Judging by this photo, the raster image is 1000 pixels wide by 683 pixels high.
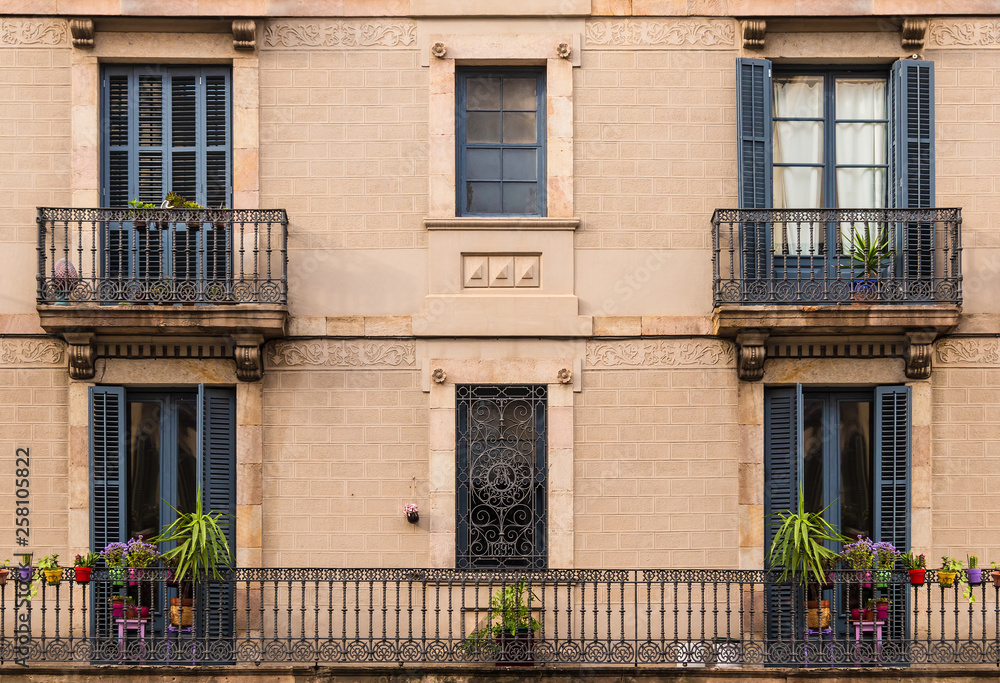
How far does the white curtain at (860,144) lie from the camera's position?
1216cm

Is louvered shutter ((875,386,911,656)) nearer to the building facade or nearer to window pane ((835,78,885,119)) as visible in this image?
the building facade

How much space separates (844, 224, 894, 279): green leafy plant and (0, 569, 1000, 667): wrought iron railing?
3.12 m

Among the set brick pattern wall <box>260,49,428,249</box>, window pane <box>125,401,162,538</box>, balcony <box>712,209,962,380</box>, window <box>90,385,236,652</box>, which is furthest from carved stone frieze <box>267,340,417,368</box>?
balcony <box>712,209,962,380</box>

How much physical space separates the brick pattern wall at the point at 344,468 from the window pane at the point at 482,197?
190 cm

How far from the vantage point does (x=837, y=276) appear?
11648 millimetres

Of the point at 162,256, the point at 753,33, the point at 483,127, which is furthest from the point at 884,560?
the point at 162,256

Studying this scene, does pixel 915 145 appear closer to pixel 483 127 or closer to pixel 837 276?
pixel 837 276

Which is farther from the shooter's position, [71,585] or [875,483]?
[875,483]

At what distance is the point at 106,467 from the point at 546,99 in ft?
19.5

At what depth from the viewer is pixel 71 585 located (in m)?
10.9

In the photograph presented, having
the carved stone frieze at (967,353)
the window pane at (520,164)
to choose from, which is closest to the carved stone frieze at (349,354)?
the window pane at (520,164)

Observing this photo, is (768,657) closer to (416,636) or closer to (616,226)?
(416,636)

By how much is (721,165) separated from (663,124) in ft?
2.46

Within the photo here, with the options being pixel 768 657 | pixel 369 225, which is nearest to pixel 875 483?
pixel 768 657
